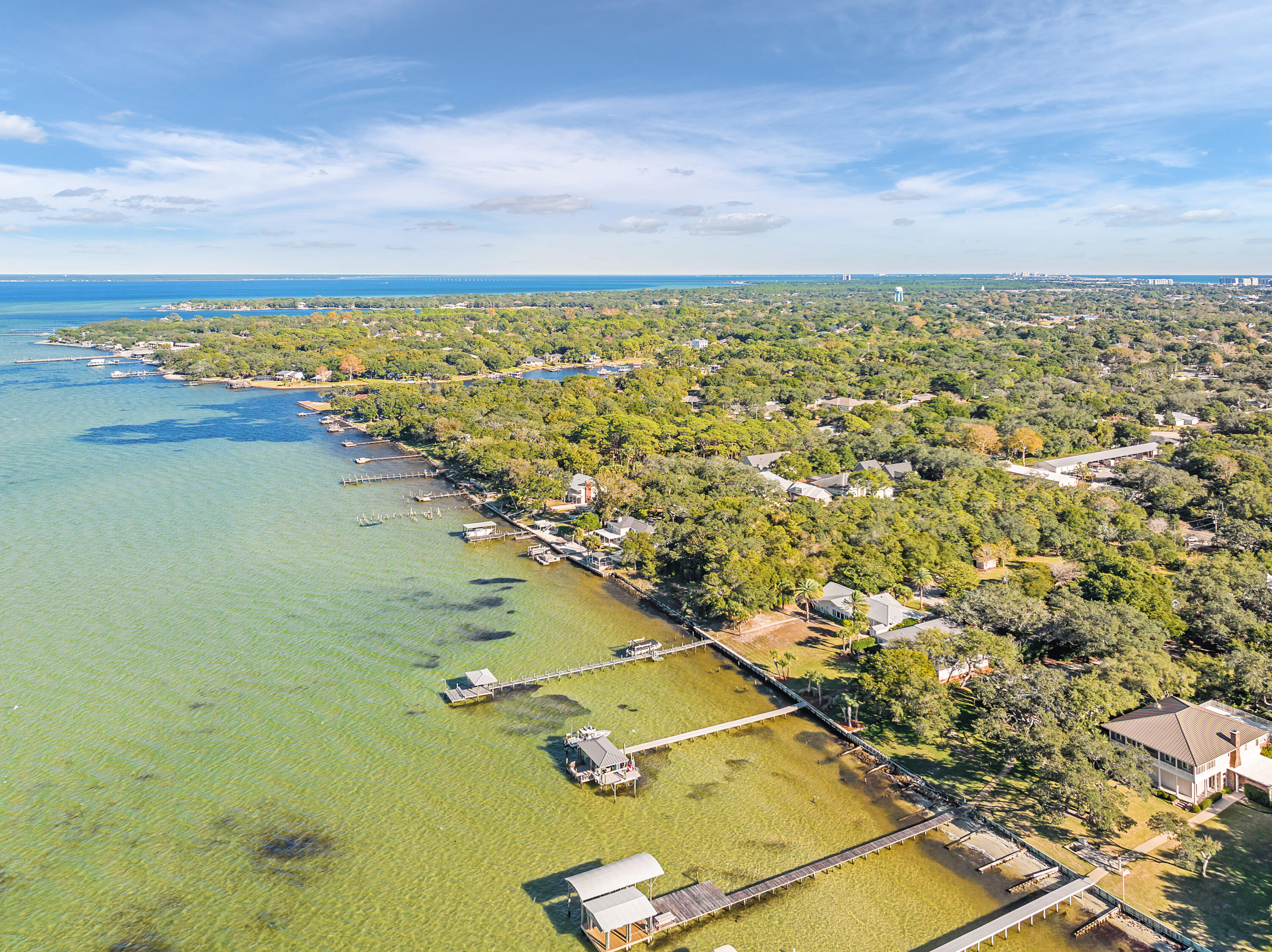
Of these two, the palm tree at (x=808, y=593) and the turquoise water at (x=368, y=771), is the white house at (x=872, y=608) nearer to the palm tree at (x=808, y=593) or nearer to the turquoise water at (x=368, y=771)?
the palm tree at (x=808, y=593)

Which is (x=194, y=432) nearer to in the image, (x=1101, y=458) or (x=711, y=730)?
(x=711, y=730)

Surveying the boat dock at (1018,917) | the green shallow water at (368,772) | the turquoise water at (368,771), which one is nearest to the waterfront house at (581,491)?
the green shallow water at (368,772)

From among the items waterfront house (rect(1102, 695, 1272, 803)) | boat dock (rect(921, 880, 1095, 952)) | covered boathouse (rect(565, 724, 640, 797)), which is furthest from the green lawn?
covered boathouse (rect(565, 724, 640, 797))

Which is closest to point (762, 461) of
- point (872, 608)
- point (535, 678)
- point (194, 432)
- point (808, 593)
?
point (808, 593)

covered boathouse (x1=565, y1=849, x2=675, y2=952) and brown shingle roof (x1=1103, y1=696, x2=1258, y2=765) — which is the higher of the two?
brown shingle roof (x1=1103, y1=696, x2=1258, y2=765)

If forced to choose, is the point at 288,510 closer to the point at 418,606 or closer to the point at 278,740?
the point at 418,606

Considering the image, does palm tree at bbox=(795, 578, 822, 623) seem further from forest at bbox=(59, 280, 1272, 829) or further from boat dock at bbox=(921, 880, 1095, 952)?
boat dock at bbox=(921, 880, 1095, 952)
